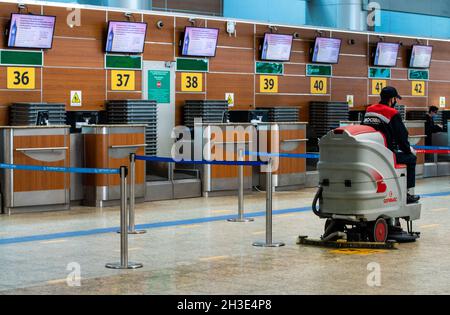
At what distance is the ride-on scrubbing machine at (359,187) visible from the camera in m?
8.64

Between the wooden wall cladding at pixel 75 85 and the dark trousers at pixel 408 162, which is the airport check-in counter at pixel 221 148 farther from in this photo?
the dark trousers at pixel 408 162

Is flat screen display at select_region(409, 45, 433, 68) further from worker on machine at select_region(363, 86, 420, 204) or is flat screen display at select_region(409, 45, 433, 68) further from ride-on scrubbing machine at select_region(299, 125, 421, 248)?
ride-on scrubbing machine at select_region(299, 125, 421, 248)

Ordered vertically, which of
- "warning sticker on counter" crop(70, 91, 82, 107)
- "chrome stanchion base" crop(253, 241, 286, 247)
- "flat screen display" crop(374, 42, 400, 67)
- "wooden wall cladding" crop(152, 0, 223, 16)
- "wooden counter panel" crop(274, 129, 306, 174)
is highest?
"wooden wall cladding" crop(152, 0, 223, 16)

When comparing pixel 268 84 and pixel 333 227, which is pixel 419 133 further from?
pixel 333 227

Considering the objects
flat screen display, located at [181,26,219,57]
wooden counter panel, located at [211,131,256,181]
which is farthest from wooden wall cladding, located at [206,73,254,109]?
wooden counter panel, located at [211,131,256,181]

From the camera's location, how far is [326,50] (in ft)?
56.5

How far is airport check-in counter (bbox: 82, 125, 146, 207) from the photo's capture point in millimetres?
12539

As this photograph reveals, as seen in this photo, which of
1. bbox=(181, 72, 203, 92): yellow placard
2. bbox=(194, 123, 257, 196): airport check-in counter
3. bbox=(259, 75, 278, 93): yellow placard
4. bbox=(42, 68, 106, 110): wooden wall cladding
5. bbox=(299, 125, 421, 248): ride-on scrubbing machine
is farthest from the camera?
bbox=(259, 75, 278, 93): yellow placard

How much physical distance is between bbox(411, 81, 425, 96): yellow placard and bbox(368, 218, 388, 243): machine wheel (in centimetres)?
1106

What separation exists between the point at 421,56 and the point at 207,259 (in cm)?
1258

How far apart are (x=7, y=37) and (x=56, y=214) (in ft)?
8.43

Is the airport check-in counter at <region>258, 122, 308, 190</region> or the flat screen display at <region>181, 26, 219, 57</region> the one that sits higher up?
the flat screen display at <region>181, 26, 219, 57</region>

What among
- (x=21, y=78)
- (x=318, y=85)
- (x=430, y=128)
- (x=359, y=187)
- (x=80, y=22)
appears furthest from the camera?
(x=430, y=128)

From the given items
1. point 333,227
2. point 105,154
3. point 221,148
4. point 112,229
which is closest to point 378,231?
point 333,227
